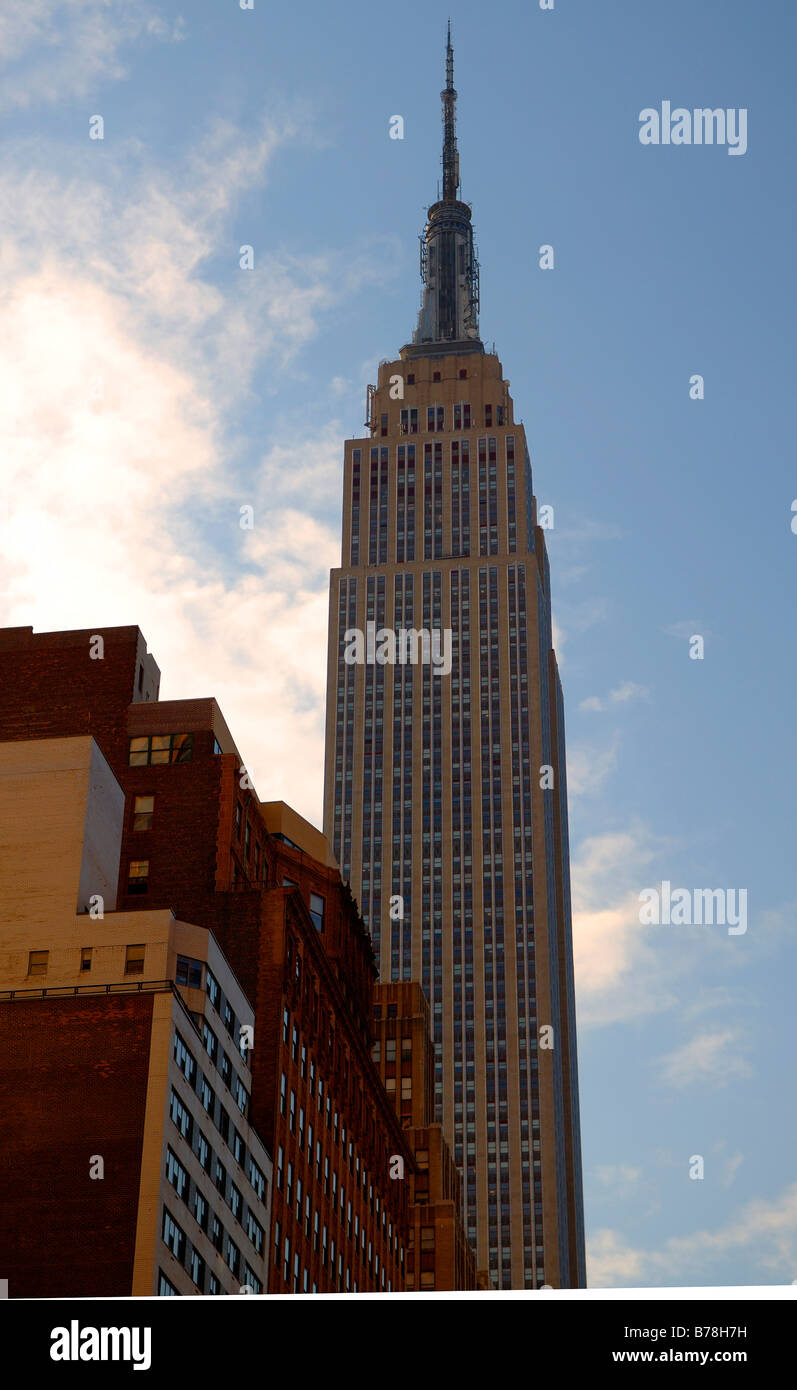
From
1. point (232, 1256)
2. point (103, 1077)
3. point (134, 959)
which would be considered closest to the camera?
point (103, 1077)

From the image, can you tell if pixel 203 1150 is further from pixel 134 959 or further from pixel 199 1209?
pixel 134 959

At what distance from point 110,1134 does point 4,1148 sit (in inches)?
191

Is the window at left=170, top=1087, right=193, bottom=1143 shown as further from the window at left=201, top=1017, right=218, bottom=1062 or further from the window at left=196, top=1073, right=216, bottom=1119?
the window at left=201, top=1017, right=218, bottom=1062

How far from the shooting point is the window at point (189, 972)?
76.6 m

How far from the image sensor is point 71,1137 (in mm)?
67375

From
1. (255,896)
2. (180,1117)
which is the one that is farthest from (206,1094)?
(255,896)

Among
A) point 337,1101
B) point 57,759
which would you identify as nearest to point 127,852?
point 57,759

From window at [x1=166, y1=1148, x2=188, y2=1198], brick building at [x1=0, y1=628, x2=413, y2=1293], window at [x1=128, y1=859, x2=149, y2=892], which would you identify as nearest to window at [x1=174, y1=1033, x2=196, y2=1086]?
window at [x1=166, y1=1148, x2=188, y2=1198]

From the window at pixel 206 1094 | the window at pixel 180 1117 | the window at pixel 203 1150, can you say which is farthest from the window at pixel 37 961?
the window at pixel 180 1117

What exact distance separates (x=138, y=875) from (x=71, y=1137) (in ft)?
96.9

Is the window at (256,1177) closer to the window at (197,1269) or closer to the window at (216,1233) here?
the window at (216,1233)

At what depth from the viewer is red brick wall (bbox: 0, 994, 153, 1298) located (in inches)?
2530
